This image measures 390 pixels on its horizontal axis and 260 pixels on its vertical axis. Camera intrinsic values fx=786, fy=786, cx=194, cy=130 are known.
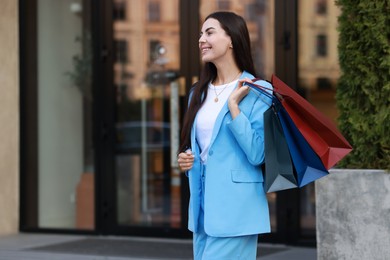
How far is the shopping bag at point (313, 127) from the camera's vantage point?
11.0 feet

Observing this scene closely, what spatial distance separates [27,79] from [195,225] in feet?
17.9

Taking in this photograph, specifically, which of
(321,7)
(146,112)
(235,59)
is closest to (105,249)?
(146,112)

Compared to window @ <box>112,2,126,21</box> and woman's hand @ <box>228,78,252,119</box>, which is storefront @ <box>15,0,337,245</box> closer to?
window @ <box>112,2,126,21</box>

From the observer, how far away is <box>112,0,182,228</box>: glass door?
307 inches

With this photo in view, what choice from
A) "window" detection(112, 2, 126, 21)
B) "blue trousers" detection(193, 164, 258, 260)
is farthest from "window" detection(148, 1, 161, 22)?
"blue trousers" detection(193, 164, 258, 260)

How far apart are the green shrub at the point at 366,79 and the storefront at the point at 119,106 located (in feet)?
6.69

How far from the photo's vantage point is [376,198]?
186 inches

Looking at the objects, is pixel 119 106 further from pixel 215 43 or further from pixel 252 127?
pixel 252 127

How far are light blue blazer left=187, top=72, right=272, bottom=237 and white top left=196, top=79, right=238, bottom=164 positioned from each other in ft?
0.21

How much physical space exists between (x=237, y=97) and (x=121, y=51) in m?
4.86

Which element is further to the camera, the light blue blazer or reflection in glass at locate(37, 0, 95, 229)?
reflection in glass at locate(37, 0, 95, 229)

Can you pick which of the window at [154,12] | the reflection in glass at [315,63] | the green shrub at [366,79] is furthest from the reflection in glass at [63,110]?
the green shrub at [366,79]

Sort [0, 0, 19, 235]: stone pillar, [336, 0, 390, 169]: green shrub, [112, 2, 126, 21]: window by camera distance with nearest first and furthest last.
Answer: [336, 0, 390, 169]: green shrub, [112, 2, 126, 21]: window, [0, 0, 19, 235]: stone pillar

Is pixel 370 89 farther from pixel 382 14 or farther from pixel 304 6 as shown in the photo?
pixel 304 6
